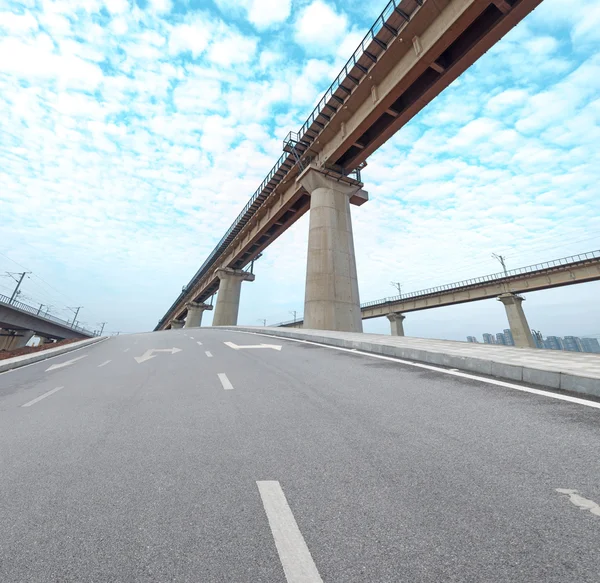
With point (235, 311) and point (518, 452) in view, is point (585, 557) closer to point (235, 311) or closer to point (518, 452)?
point (518, 452)

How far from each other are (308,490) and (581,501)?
6.08ft

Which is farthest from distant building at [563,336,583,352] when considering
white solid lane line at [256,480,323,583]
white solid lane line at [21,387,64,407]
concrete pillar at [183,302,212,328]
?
white solid lane line at [21,387,64,407]

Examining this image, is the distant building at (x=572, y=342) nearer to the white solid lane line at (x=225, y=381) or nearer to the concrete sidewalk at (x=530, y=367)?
the concrete sidewalk at (x=530, y=367)

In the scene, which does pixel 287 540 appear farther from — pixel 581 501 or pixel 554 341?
pixel 554 341

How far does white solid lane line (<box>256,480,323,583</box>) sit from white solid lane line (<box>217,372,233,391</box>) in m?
3.44

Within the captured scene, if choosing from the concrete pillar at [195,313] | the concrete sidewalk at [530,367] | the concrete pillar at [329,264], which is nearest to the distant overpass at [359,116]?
the concrete pillar at [329,264]

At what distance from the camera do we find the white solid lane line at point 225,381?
554 centimetres

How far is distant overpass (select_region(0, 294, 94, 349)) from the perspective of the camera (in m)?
36.8

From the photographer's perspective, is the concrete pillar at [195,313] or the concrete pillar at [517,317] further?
the concrete pillar at [195,313]

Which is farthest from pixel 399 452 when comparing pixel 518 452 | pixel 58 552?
pixel 58 552

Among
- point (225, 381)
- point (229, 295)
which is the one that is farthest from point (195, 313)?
point (225, 381)

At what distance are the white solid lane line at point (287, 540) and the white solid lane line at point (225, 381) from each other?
11.3ft

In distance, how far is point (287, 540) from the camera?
1.70 meters

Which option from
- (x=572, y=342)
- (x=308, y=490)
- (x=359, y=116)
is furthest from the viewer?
(x=572, y=342)
